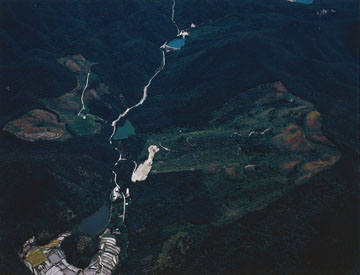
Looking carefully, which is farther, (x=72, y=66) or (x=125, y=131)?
(x=72, y=66)

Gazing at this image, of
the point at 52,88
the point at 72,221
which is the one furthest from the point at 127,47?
the point at 72,221

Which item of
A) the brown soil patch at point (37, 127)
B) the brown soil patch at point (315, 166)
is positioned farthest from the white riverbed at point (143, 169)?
the brown soil patch at point (315, 166)

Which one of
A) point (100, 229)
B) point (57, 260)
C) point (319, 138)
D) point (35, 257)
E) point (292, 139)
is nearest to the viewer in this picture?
point (35, 257)

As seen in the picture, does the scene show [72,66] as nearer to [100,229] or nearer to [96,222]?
[96,222]

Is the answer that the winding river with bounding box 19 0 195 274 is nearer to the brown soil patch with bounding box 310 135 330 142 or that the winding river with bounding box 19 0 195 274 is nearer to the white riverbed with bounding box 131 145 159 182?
the white riverbed with bounding box 131 145 159 182

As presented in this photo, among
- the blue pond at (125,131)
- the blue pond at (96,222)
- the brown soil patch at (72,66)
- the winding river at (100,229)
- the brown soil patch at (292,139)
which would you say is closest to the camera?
the winding river at (100,229)

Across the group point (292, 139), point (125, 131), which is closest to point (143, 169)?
point (125, 131)

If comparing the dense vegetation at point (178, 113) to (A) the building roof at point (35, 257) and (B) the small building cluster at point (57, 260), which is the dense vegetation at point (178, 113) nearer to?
(B) the small building cluster at point (57, 260)

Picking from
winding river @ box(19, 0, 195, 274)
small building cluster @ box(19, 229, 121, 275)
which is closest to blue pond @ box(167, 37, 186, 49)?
winding river @ box(19, 0, 195, 274)
